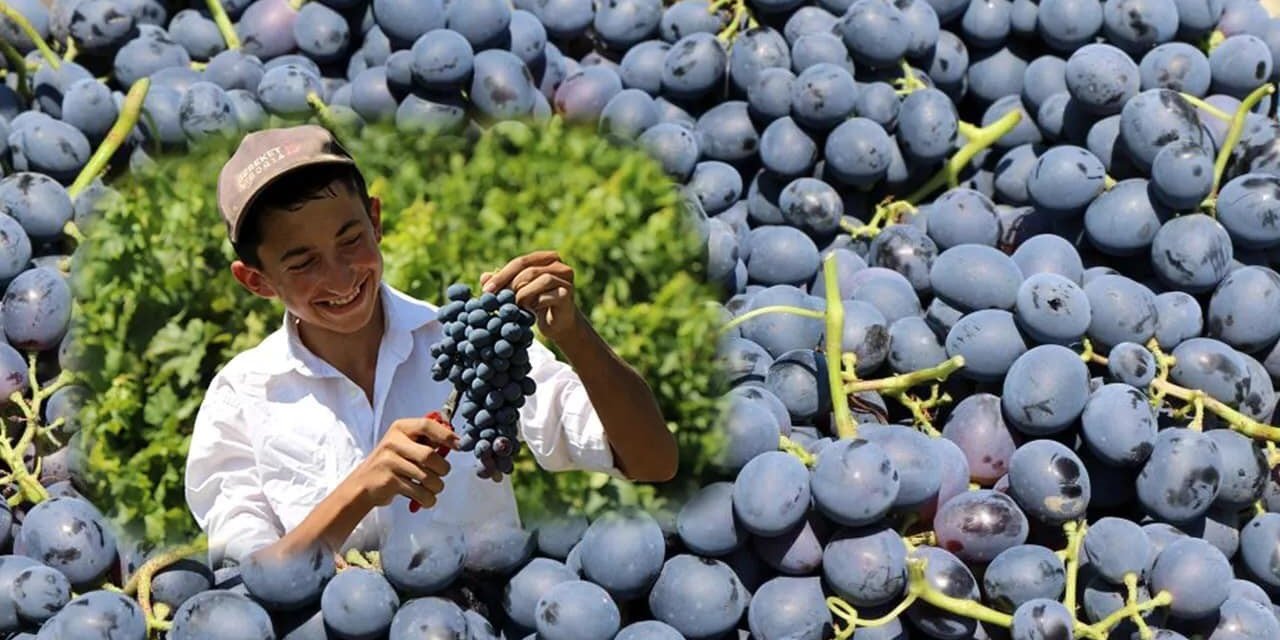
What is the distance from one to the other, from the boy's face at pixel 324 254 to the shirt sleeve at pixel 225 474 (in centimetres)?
18

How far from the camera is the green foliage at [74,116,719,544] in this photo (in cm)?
186

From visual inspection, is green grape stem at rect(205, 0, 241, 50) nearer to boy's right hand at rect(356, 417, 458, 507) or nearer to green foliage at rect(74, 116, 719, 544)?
green foliage at rect(74, 116, 719, 544)

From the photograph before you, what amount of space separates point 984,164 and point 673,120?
45 centimetres

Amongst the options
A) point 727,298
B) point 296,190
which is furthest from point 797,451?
point 296,190

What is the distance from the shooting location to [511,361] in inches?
50.2

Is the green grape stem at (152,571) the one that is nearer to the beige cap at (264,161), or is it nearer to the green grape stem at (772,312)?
the beige cap at (264,161)

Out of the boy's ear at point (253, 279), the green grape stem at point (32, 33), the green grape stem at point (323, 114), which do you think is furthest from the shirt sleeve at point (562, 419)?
the green grape stem at point (32, 33)

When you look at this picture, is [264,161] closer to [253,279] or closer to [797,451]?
[253,279]

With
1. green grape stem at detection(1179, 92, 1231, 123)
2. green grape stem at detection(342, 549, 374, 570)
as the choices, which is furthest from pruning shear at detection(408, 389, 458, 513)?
green grape stem at detection(1179, 92, 1231, 123)

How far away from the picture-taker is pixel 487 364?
126cm

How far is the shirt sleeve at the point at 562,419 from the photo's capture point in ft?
4.91

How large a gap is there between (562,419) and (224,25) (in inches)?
47.3

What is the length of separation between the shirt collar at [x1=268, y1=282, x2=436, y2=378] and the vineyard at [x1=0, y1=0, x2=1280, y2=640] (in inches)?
7.5

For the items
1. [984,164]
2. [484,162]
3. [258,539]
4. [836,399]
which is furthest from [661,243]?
[258,539]
